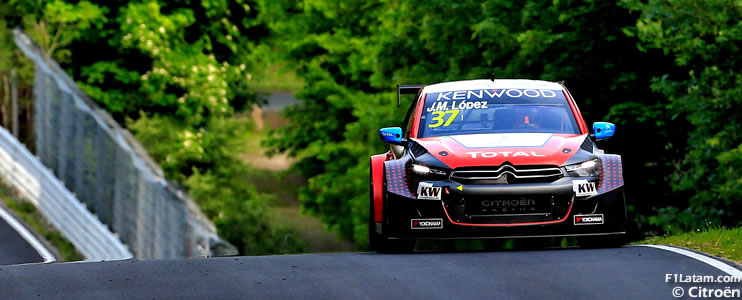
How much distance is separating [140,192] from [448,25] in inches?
334

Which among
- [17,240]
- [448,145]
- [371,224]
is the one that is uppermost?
[448,145]

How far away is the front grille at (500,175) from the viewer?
41.2ft

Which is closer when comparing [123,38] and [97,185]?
[97,185]

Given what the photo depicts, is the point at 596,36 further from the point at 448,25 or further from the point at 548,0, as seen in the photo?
the point at 448,25

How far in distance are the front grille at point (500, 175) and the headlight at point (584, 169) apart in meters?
0.25

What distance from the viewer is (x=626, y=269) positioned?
10992mm

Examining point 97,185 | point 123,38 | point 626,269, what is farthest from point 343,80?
point 626,269

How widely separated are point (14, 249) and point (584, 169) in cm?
1779

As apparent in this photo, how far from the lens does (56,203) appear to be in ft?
108

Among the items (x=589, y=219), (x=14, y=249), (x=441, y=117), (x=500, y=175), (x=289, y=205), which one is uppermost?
(x=441, y=117)
